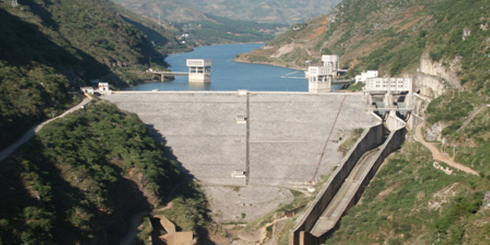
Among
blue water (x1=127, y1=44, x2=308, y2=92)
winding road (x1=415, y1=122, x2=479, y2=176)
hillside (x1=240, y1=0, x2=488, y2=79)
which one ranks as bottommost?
winding road (x1=415, y1=122, x2=479, y2=176)

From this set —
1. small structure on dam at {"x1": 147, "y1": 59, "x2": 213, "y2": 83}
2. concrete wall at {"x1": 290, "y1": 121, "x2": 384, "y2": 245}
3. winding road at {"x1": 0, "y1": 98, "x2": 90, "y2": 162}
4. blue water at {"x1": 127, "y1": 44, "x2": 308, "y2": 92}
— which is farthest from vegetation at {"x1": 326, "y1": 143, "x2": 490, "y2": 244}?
small structure on dam at {"x1": 147, "y1": 59, "x2": 213, "y2": 83}

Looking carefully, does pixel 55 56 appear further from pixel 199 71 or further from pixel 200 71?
pixel 200 71

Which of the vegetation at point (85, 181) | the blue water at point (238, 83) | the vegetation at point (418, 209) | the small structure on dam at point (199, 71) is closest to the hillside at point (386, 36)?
the blue water at point (238, 83)

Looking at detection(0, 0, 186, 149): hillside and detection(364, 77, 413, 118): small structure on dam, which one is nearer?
detection(0, 0, 186, 149): hillside

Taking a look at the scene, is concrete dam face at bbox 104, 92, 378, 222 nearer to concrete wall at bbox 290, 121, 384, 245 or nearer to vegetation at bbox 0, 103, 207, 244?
vegetation at bbox 0, 103, 207, 244

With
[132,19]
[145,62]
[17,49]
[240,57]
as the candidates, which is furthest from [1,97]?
[132,19]

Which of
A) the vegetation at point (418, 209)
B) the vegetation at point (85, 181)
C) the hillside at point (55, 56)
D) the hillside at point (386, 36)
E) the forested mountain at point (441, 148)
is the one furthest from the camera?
the hillside at point (386, 36)

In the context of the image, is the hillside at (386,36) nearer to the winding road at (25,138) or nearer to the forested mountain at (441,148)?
the forested mountain at (441,148)
